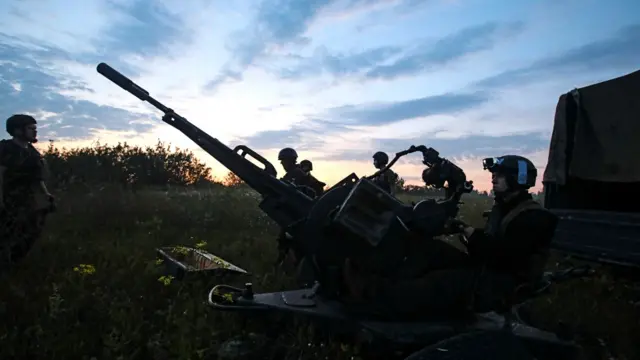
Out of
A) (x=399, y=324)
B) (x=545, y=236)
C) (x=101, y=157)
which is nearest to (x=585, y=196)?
(x=545, y=236)

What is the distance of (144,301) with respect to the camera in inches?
222

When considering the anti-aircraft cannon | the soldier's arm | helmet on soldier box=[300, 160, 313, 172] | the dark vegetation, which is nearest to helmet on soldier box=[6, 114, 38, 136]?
the dark vegetation

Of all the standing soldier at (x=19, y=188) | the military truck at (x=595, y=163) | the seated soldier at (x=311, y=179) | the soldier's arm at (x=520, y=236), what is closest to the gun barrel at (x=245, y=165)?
the soldier's arm at (x=520, y=236)

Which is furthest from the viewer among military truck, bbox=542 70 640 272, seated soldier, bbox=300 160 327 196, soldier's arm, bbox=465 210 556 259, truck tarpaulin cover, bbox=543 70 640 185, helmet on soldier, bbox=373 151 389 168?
helmet on soldier, bbox=373 151 389 168

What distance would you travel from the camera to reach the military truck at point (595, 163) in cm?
658

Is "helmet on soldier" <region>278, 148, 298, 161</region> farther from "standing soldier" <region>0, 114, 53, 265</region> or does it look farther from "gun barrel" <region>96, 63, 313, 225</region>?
"standing soldier" <region>0, 114, 53, 265</region>

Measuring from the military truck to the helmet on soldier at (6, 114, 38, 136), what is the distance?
302 inches

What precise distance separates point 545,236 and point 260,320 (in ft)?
8.68

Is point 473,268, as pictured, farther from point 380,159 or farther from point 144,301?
point 380,159

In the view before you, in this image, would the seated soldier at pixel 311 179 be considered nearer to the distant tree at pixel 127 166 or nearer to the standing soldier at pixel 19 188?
the standing soldier at pixel 19 188

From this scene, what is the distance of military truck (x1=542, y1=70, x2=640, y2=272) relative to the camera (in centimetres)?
658

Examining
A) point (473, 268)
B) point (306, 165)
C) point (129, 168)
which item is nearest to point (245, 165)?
point (473, 268)

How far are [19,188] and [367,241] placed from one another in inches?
219

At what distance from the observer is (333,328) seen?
13.7ft
